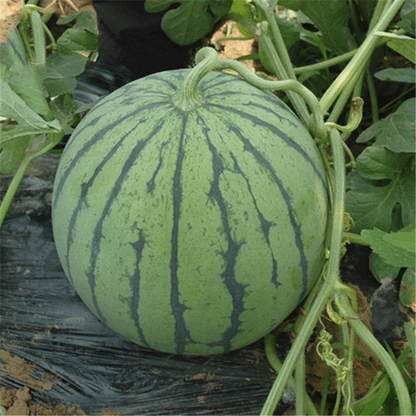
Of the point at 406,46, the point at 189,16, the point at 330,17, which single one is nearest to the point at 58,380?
the point at 189,16

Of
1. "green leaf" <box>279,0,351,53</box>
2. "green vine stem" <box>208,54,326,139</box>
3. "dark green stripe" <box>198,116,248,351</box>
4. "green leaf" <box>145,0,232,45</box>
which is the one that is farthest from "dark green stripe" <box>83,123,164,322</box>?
"green leaf" <box>279,0,351,53</box>

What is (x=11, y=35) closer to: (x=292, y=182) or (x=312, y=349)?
(x=292, y=182)

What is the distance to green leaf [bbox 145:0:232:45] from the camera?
1.57 metres

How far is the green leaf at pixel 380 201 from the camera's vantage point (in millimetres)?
1542

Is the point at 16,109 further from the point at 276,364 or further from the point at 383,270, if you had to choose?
the point at 383,270

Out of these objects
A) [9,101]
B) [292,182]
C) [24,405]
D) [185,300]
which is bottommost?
[24,405]

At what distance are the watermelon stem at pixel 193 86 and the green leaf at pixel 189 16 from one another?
1.71 ft

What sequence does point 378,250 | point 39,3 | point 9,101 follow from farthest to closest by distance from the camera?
point 39,3 → point 9,101 → point 378,250

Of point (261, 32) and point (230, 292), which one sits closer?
point (230, 292)

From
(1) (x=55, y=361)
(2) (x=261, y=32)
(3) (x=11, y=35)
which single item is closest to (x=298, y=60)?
(2) (x=261, y=32)

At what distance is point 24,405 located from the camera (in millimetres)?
1375

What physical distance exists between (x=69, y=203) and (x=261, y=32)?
75 cm

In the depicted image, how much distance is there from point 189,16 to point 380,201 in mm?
768

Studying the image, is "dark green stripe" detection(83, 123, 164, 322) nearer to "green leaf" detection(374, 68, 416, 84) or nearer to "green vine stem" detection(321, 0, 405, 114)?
"green vine stem" detection(321, 0, 405, 114)
